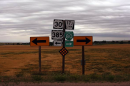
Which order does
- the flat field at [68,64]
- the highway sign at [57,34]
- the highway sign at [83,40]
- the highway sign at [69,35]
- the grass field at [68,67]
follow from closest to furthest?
1. the grass field at [68,67]
2. the highway sign at [83,40]
3. the highway sign at [69,35]
4. the highway sign at [57,34]
5. the flat field at [68,64]

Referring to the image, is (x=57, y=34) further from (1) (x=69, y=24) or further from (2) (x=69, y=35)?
(1) (x=69, y=24)

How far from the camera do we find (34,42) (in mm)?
12703

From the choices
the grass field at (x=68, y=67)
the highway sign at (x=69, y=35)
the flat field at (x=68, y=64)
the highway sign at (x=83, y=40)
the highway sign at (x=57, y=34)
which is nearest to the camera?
the grass field at (x=68, y=67)

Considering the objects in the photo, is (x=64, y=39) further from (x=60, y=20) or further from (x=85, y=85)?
(x=85, y=85)

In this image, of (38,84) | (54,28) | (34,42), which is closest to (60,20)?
(54,28)

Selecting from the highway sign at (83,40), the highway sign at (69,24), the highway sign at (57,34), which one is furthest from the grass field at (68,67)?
the highway sign at (69,24)

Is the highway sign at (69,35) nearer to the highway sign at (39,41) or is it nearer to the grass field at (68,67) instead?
the highway sign at (39,41)

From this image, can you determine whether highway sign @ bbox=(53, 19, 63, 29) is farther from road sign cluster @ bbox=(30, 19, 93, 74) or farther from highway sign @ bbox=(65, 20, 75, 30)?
highway sign @ bbox=(65, 20, 75, 30)

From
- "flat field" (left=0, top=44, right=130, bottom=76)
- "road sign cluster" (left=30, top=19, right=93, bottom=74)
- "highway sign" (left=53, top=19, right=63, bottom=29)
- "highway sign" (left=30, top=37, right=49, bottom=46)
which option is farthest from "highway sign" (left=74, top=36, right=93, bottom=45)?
"flat field" (left=0, top=44, right=130, bottom=76)

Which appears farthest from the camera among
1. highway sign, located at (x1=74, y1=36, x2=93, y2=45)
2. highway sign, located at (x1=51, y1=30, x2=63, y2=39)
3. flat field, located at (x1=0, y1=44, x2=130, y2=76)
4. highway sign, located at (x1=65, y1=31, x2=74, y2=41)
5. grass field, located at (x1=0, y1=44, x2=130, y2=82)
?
flat field, located at (x1=0, y1=44, x2=130, y2=76)

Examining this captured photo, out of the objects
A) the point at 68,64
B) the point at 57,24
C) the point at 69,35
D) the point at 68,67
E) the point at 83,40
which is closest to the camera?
the point at 83,40

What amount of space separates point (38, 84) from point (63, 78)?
150cm

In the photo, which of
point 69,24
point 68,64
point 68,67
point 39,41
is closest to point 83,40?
point 69,24

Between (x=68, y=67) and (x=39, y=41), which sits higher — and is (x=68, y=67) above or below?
below
